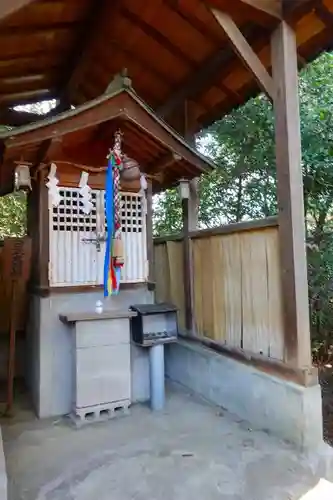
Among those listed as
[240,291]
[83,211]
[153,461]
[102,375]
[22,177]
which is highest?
[22,177]

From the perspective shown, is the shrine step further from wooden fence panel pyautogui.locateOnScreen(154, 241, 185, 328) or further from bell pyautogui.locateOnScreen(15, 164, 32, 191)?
bell pyautogui.locateOnScreen(15, 164, 32, 191)

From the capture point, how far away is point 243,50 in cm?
331

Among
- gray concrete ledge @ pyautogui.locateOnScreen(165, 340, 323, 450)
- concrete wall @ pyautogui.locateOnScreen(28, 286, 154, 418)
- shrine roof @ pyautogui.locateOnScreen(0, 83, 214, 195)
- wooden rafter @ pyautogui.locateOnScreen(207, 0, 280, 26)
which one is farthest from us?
concrete wall @ pyautogui.locateOnScreen(28, 286, 154, 418)

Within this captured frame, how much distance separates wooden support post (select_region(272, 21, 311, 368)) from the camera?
314 cm

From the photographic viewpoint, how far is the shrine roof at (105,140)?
3.60 meters

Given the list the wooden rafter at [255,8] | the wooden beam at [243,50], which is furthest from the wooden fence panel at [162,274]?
the wooden rafter at [255,8]

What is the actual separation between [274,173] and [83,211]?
2769 mm

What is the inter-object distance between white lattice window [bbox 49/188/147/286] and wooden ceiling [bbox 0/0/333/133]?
64.8 inches

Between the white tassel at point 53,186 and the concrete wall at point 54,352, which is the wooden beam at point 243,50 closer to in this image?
the white tassel at point 53,186

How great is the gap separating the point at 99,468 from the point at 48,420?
111 cm

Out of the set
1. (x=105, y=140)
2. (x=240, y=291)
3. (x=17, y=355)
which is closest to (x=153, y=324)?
(x=240, y=291)

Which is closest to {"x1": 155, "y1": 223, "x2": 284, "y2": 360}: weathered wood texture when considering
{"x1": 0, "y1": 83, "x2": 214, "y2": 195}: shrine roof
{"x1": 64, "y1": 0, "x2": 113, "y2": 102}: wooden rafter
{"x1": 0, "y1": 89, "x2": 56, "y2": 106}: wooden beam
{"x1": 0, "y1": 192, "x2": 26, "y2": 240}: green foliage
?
{"x1": 0, "y1": 83, "x2": 214, "y2": 195}: shrine roof

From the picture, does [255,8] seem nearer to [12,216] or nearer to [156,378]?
[156,378]

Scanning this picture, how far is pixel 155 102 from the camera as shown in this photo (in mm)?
5684
